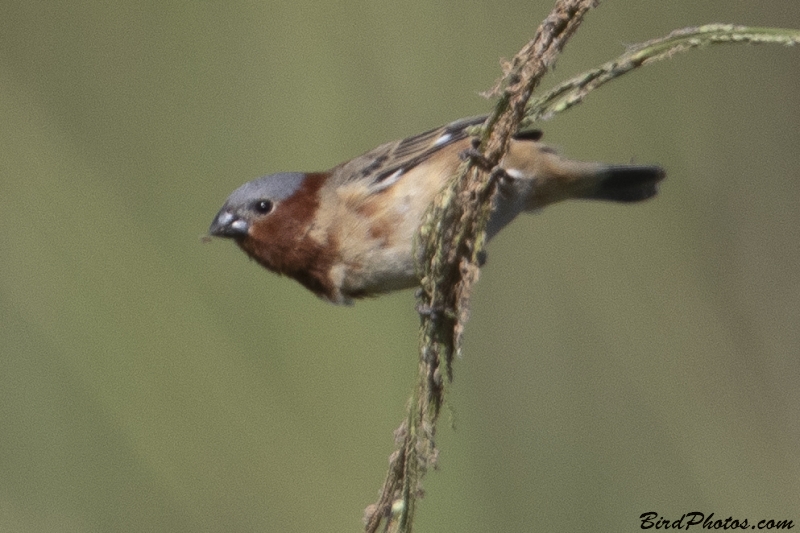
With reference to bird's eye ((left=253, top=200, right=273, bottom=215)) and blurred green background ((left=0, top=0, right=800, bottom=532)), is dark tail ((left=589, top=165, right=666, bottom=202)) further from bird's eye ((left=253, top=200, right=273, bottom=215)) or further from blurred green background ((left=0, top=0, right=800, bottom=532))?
bird's eye ((left=253, top=200, right=273, bottom=215))

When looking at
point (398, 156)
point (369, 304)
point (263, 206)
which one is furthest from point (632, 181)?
point (263, 206)

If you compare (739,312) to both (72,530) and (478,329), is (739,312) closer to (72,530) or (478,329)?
(478,329)

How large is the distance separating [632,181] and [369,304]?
1191 mm

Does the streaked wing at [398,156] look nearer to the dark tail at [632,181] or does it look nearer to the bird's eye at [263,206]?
the bird's eye at [263,206]

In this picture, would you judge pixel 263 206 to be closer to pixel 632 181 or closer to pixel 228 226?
pixel 228 226

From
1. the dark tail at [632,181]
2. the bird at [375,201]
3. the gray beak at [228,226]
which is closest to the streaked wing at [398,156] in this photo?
the bird at [375,201]

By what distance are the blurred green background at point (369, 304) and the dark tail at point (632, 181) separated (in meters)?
0.05

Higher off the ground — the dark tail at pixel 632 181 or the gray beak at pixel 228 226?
the gray beak at pixel 228 226

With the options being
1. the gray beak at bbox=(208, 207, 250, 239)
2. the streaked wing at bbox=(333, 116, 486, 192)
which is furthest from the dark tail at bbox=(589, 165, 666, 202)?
the gray beak at bbox=(208, 207, 250, 239)

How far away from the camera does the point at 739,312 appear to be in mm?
3445

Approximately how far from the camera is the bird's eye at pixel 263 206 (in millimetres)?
3451

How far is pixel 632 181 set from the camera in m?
3.57

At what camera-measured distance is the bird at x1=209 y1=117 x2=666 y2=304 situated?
10.6 ft

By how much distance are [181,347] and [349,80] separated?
1.31 m
